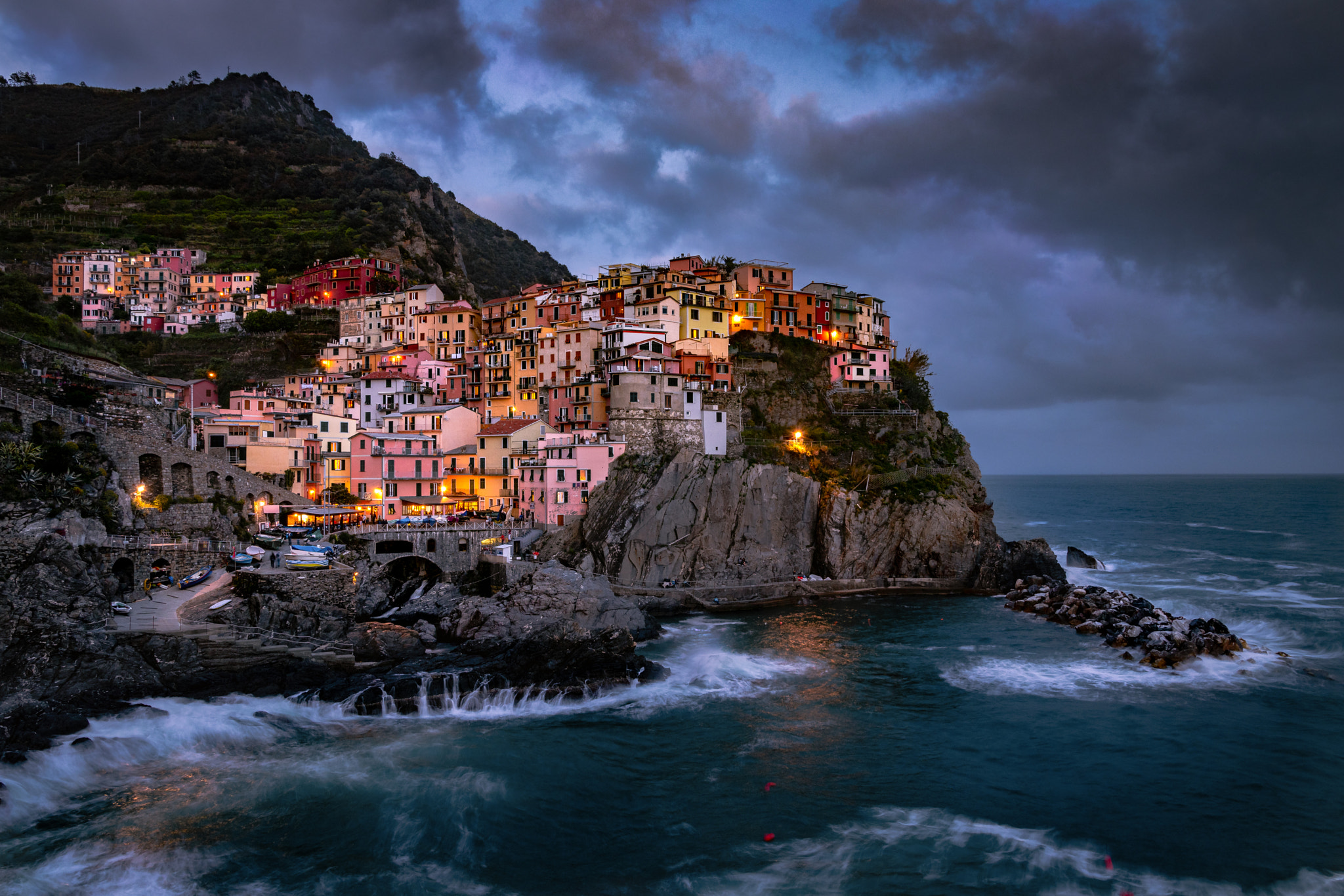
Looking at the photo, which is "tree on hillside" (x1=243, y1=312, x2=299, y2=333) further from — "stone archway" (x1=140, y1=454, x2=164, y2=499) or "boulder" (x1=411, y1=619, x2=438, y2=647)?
"boulder" (x1=411, y1=619, x2=438, y2=647)

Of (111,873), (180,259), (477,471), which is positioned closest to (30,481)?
(111,873)

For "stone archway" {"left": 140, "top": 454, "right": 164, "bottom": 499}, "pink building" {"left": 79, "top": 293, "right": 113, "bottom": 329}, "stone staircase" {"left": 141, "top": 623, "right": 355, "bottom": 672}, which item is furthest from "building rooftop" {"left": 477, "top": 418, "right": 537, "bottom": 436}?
"pink building" {"left": 79, "top": 293, "right": 113, "bottom": 329}

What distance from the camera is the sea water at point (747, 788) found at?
21.0 m

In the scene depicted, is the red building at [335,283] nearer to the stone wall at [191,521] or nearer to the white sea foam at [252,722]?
the stone wall at [191,521]

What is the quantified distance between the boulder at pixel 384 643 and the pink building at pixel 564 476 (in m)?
19.7

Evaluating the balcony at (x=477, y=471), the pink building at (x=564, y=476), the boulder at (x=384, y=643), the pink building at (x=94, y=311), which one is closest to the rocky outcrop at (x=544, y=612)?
the boulder at (x=384, y=643)

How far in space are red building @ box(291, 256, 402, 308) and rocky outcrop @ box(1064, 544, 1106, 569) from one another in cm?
8438

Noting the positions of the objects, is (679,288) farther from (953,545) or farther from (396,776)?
(396,776)

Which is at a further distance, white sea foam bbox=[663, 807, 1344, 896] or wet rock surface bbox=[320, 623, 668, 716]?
wet rock surface bbox=[320, 623, 668, 716]

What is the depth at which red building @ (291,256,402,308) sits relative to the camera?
97750 mm

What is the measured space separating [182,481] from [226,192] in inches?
4298

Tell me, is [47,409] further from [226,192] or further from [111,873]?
[226,192]

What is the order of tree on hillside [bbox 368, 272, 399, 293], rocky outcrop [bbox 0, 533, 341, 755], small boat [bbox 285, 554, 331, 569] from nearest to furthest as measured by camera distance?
rocky outcrop [bbox 0, 533, 341, 755]
small boat [bbox 285, 554, 331, 569]
tree on hillside [bbox 368, 272, 399, 293]

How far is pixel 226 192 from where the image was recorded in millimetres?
135250
